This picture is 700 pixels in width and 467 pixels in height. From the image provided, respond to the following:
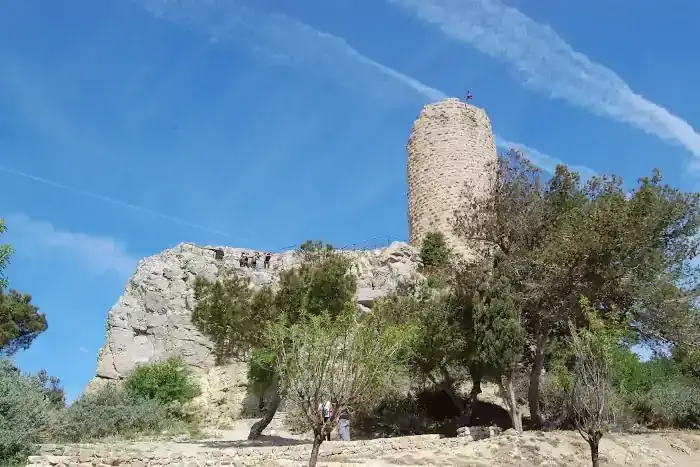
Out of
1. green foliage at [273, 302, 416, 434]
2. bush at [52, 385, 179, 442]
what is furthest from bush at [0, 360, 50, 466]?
green foliage at [273, 302, 416, 434]

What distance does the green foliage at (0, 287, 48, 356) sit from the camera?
23.4 m

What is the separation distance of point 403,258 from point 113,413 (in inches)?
639

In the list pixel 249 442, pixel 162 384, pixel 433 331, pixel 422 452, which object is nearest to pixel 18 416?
pixel 249 442

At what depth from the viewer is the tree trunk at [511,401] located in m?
14.8

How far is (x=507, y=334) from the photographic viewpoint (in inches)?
602

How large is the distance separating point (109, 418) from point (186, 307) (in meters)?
11.4

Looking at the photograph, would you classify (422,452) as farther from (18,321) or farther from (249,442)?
(18,321)

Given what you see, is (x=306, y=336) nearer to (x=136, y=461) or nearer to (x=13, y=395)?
(x=136, y=461)

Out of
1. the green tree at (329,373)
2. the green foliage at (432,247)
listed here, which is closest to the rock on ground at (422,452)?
the green tree at (329,373)

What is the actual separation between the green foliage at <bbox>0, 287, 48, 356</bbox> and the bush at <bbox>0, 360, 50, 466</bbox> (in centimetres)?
1294

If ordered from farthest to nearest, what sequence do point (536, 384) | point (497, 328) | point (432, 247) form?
1. point (432, 247)
2. point (536, 384)
3. point (497, 328)

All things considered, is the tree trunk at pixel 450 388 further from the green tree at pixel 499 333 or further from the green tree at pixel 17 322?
the green tree at pixel 17 322

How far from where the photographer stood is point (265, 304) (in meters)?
16.0

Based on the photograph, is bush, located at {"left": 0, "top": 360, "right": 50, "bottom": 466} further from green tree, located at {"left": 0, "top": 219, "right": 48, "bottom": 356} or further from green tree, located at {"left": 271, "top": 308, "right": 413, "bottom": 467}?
green tree, located at {"left": 0, "top": 219, "right": 48, "bottom": 356}
